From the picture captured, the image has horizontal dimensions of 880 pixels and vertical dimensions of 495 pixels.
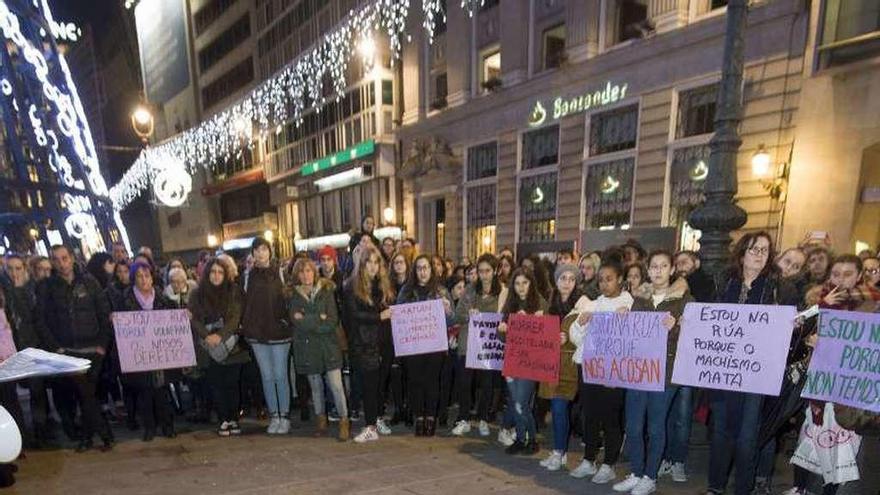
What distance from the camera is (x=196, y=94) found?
46.6 metres

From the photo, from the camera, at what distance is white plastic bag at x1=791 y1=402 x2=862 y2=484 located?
11.2ft

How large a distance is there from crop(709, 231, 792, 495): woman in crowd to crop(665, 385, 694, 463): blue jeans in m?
0.44

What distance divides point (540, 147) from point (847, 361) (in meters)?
15.2

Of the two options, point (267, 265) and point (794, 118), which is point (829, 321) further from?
point (794, 118)

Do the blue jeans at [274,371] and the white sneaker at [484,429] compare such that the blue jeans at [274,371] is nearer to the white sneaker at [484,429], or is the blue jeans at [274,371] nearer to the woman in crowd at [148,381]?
the woman in crowd at [148,381]

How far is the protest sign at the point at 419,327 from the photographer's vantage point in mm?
5527

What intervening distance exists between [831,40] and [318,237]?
2733cm

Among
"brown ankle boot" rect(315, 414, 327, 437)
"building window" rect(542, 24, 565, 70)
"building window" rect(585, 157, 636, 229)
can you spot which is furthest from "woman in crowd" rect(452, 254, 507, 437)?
"building window" rect(542, 24, 565, 70)

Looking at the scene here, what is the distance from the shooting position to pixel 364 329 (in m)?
5.63

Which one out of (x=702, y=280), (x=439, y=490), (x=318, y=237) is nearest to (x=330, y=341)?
(x=439, y=490)

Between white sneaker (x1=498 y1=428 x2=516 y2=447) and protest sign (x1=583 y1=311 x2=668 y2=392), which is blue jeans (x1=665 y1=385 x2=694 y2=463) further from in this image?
white sneaker (x1=498 y1=428 x2=516 y2=447)

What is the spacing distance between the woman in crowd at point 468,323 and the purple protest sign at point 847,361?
2.69 m

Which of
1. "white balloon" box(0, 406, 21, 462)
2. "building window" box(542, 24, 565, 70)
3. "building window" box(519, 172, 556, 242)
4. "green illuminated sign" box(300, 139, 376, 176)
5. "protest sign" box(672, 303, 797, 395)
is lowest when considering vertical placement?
"white balloon" box(0, 406, 21, 462)

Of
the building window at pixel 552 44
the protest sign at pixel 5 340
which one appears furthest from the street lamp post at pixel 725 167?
the building window at pixel 552 44
